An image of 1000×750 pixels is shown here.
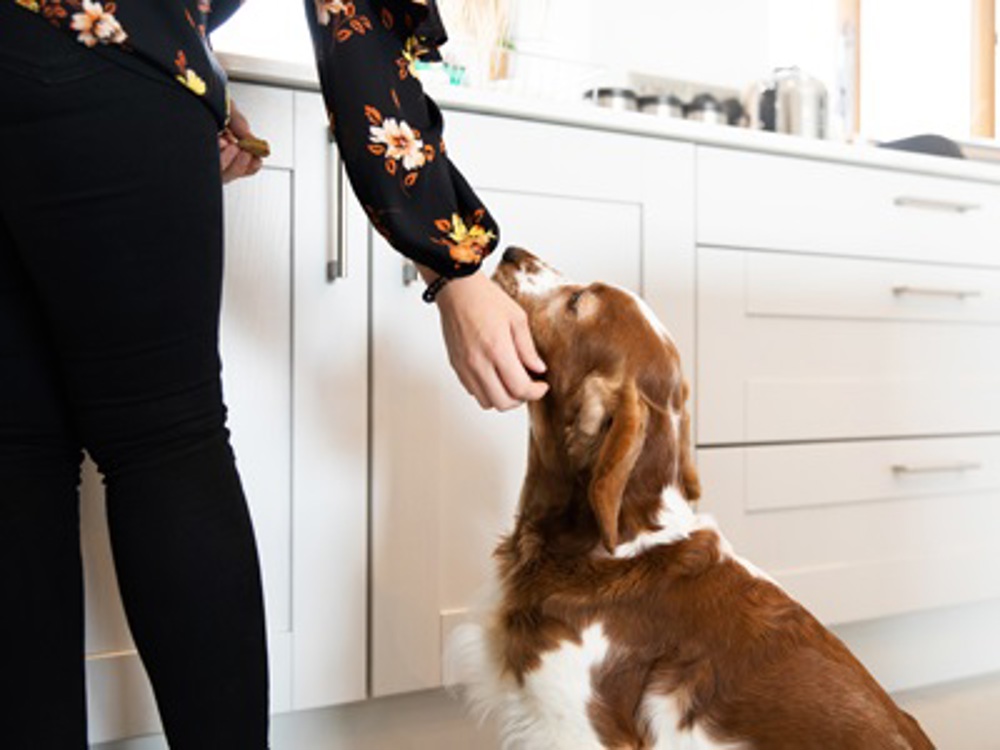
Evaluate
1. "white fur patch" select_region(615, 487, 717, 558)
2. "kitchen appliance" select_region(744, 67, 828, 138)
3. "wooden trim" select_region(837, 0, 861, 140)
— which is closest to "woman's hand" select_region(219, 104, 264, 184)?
"white fur patch" select_region(615, 487, 717, 558)

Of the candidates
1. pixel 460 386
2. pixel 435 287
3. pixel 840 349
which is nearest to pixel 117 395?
pixel 435 287

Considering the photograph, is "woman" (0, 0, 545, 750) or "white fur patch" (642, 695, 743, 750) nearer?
"woman" (0, 0, 545, 750)

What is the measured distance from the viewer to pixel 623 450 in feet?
3.65

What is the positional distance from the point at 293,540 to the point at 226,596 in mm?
613

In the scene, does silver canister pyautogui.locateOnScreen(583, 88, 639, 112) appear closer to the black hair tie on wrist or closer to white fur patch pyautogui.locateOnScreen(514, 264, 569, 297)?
white fur patch pyautogui.locateOnScreen(514, 264, 569, 297)

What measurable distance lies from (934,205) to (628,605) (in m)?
1.26

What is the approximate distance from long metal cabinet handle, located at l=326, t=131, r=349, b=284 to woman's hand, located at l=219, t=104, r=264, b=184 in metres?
0.21

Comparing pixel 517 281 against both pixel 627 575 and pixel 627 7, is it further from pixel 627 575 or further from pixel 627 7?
pixel 627 7

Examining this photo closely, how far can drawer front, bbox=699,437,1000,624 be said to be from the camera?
1.79 metres

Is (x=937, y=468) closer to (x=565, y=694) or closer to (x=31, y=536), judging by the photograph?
(x=565, y=694)

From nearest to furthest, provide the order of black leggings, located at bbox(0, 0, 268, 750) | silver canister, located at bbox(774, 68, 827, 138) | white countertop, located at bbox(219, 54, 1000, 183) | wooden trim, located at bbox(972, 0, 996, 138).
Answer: black leggings, located at bbox(0, 0, 268, 750), white countertop, located at bbox(219, 54, 1000, 183), silver canister, located at bbox(774, 68, 827, 138), wooden trim, located at bbox(972, 0, 996, 138)

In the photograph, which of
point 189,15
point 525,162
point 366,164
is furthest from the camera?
point 525,162

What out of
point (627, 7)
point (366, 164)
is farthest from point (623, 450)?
point (627, 7)

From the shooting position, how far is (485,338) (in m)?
1.00
